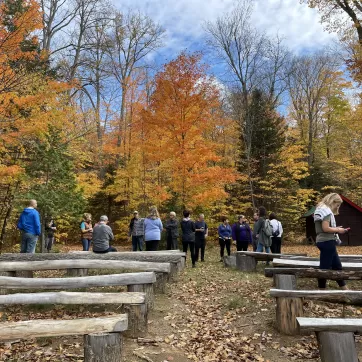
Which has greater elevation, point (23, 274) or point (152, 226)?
point (152, 226)

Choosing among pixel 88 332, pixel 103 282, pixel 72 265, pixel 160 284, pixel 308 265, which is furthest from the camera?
pixel 160 284

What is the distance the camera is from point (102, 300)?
14.8 feet

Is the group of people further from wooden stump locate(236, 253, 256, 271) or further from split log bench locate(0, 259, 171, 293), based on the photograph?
split log bench locate(0, 259, 171, 293)

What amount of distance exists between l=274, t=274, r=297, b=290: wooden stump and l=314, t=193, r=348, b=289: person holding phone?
74 cm

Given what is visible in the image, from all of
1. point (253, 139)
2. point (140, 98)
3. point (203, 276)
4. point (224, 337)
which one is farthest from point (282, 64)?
point (224, 337)

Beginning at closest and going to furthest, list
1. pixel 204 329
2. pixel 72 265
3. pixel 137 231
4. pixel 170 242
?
pixel 204 329, pixel 72 265, pixel 170 242, pixel 137 231

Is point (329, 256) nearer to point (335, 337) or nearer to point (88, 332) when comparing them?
point (335, 337)

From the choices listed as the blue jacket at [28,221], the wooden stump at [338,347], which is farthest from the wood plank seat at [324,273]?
the blue jacket at [28,221]

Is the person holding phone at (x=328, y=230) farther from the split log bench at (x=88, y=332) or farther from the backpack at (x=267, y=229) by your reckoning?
the backpack at (x=267, y=229)

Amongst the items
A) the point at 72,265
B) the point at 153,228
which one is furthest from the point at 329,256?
the point at 153,228

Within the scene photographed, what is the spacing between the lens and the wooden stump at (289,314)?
4781 millimetres

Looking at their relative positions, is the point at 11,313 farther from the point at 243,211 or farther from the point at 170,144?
the point at 243,211

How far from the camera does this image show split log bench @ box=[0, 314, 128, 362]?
3.60m

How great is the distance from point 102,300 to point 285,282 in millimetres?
2973
